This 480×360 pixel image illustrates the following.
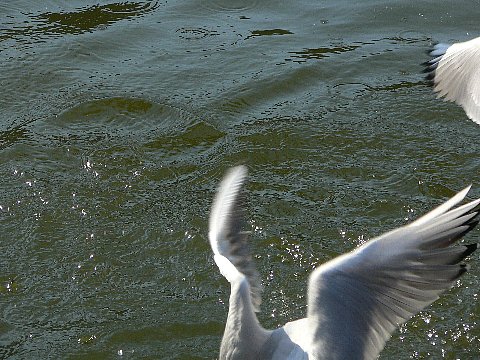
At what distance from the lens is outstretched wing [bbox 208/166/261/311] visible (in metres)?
4.47

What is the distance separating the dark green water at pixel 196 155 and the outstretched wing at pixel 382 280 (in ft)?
3.97

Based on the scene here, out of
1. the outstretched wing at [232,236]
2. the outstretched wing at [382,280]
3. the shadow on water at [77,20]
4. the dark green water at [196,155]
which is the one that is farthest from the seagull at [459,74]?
the shadow on water at [77,20]

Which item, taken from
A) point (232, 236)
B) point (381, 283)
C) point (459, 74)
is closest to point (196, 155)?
point (459, 74)

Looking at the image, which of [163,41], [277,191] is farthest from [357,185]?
[163,41]

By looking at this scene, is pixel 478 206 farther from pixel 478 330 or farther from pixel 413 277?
pixel 478 330

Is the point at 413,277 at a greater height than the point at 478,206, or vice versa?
the point at 478,206

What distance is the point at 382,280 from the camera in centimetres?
378

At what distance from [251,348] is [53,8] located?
21.0ft

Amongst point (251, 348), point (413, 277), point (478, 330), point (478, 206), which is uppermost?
point (478, 206)

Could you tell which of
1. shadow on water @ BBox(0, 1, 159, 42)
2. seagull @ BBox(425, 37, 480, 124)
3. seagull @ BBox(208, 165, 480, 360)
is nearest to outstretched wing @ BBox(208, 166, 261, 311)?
seagull @ BBox(208, 165, 480, 360)

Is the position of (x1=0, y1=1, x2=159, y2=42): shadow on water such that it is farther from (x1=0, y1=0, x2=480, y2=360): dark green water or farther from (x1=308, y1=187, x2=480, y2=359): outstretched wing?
(x1=308, y1=187, x2=480, y2=359): outstretched wing

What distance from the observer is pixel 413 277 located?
12.4 ft

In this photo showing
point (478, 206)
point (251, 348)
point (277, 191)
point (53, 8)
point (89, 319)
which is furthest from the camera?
point (53, 8)

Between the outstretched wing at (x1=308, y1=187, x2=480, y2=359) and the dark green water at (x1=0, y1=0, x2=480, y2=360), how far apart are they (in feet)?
3.97
